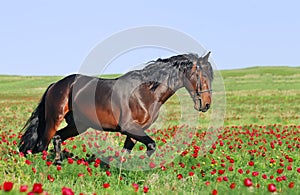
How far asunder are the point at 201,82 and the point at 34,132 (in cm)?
357

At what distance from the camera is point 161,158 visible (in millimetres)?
7348

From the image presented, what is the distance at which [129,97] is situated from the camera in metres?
7.80

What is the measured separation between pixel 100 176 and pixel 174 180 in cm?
112

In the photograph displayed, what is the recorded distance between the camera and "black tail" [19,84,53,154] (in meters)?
8.75

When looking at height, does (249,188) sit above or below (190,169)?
above

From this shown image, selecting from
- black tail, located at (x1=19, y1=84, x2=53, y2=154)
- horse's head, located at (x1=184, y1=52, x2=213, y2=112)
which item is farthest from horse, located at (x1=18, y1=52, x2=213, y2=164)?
black tail, located at (x1=19, y1=84, x2=53, y2=154)

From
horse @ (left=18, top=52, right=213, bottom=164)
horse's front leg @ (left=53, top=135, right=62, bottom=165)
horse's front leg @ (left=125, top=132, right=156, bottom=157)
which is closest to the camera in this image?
horse's front leg @ (left=125, top=132, right=156, bottom=157)

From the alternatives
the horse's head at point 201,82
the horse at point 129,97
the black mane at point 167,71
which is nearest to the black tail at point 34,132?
the horse at point 129,97

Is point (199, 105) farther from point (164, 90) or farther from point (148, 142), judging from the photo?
point (148, 142)

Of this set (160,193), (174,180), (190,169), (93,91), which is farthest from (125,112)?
(160,193)

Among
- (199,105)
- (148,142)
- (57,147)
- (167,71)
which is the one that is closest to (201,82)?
(199,105)

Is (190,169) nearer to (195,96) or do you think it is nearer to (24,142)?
(195,96)

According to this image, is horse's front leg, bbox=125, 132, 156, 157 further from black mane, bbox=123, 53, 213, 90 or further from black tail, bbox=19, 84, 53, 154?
black tail, bbox=19, 84, 53, 154

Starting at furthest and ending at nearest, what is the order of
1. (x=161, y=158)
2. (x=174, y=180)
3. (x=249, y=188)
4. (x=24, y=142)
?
1. (x=24, y=142)
2. (x=161, y=158)
3. (x=174, y=180)
4. (x=249, y=188)
